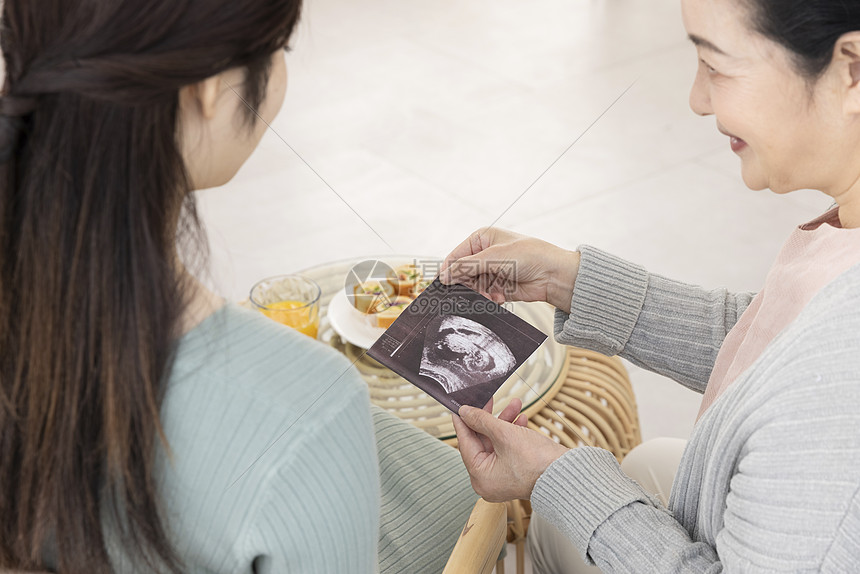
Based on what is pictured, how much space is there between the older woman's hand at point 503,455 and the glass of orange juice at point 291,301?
50cm

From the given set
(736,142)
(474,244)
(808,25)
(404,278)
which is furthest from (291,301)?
(808,25)

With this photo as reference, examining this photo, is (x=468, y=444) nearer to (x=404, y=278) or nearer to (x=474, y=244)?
(x=474, y=244)

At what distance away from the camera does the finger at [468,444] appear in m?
1.26

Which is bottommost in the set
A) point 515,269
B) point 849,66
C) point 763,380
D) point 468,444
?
point 468,444

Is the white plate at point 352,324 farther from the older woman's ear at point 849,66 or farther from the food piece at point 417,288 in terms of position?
the older woman's ear at point 849,66

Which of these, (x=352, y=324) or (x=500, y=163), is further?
(x=500, y=163)

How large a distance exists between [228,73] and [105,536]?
18.1 inches

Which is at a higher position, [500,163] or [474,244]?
[474,244]

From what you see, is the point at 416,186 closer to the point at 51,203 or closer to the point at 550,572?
the point at 550,572

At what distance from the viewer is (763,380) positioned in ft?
3.06

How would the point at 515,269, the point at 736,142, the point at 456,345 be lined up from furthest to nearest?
the point at 515,269, the point at 456,345, the point at 736,142

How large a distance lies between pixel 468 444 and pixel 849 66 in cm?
71

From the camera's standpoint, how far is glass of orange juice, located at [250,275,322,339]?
5.49ft

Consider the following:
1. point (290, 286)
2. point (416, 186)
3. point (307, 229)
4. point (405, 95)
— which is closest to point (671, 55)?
point (405, 95)
